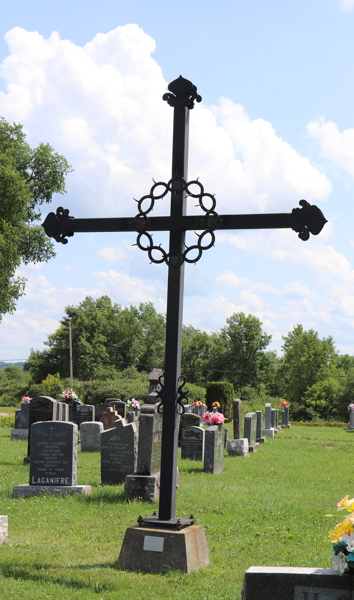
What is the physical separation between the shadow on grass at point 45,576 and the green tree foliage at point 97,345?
4958cm

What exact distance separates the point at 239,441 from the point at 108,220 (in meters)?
13.4

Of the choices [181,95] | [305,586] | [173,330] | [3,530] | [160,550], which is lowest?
[3,530]

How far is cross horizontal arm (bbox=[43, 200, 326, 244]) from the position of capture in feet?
18.4

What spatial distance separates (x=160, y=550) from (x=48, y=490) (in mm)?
5212

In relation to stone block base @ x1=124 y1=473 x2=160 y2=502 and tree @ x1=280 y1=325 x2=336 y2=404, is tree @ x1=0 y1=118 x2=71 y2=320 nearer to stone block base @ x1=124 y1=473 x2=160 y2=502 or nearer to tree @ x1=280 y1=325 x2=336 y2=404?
stone block base @ x1=124 y1=473 x2=160 y2=502

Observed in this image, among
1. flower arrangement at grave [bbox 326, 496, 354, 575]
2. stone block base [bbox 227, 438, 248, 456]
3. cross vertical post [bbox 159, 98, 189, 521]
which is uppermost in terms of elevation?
cross vertical post [bbox 159, 98, 189, 521]

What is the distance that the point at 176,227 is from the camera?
6078mm

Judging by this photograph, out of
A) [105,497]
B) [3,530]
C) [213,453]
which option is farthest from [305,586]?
[213,453]

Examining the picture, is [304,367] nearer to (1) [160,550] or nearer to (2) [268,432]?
(2) [268,432]

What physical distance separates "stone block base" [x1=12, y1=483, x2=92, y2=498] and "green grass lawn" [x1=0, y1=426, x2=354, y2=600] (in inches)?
6.0

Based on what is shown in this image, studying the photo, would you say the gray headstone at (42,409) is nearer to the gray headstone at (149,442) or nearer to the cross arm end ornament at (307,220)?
the gray headstone at (149,442)

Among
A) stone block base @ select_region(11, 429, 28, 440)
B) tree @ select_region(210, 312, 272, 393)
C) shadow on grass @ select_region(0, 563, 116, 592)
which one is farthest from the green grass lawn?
tree @ select_region(210, 312, 272, 393)

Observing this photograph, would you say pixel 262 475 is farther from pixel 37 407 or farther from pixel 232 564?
pixel 232 564

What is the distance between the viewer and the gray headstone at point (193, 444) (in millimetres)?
16719
